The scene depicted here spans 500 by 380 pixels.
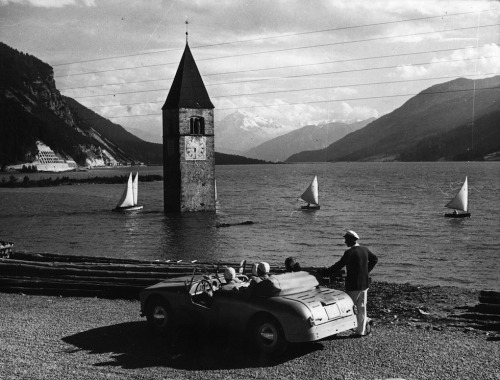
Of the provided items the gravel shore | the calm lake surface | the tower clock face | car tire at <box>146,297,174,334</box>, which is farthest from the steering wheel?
the tower clock face

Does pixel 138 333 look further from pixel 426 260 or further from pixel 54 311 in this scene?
pixel 426 260

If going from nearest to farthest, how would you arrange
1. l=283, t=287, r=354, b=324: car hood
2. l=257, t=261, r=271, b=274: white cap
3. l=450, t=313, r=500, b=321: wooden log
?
l=283, t=287, r=354, b=324: car hood
l=257, t=261, r=271, b=274: white cap
l=450, t=313, r=500, b=321: wooden log

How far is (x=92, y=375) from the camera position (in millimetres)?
10953

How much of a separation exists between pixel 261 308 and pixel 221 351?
1346mm

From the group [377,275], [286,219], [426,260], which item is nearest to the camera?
[377,275]

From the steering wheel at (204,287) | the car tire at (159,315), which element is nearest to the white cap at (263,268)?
the steering wheel at (204,287)

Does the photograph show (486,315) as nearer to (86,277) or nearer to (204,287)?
(204,287)

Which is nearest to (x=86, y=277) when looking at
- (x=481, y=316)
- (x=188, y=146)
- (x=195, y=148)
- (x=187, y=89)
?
(x=481, y=316)

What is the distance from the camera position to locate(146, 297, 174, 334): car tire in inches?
527

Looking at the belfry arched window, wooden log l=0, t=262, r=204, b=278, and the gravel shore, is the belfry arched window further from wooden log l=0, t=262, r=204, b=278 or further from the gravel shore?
the gravel shore

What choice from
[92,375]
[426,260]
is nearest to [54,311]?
[92,375]

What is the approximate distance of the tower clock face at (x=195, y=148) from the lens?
83625mm

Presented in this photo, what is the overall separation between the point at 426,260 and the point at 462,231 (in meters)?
24.1

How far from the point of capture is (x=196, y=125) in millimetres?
85375
